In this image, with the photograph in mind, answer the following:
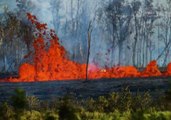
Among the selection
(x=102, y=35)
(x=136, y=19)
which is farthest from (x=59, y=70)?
(x=102, y=35)

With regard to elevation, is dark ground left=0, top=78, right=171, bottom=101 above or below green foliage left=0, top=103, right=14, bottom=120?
below

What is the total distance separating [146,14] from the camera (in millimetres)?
88062

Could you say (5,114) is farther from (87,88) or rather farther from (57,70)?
(57,70)

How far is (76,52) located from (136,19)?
12.7 m

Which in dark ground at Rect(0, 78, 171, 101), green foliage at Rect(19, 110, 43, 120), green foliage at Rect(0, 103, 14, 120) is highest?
green foliage at Rect(0, 103, 14, 120)

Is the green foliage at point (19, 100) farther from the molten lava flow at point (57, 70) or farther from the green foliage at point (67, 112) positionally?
the molten lava flow at point (57, 70)

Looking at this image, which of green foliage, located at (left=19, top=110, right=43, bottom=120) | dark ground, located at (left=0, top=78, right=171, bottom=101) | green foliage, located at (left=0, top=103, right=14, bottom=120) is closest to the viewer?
green foliage, located at (left=0, top=103, right=14, bottom=120)

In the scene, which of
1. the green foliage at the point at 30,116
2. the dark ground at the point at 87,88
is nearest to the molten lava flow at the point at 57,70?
the dark ground at the point at 87,88

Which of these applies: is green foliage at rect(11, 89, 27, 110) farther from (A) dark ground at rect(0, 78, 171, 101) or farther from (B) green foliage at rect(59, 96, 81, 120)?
(A) dark ground at rect(0, 78, 171, 101)

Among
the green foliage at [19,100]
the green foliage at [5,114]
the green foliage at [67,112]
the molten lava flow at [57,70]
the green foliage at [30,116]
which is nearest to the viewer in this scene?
the green foliage at [67,112]

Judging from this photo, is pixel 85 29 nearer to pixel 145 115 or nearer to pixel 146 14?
pixel 146 14

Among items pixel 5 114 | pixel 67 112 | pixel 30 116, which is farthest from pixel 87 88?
pixel 67 112

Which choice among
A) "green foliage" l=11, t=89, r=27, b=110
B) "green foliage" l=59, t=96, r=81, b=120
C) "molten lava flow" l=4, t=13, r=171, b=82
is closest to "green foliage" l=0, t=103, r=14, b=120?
"green foliage" l=11, t=89, r=27, b=110

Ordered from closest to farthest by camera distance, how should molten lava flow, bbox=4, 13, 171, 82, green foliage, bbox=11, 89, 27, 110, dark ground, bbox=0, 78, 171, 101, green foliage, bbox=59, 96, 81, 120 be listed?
green foliage, bbox=59, 96, 81, 120 → green foliage, bbox=11, 89, 27, 110 → dark ground, bbox=0, 78, 171, 101 → molten lava flow, bbox=4, 13, 171, 82
